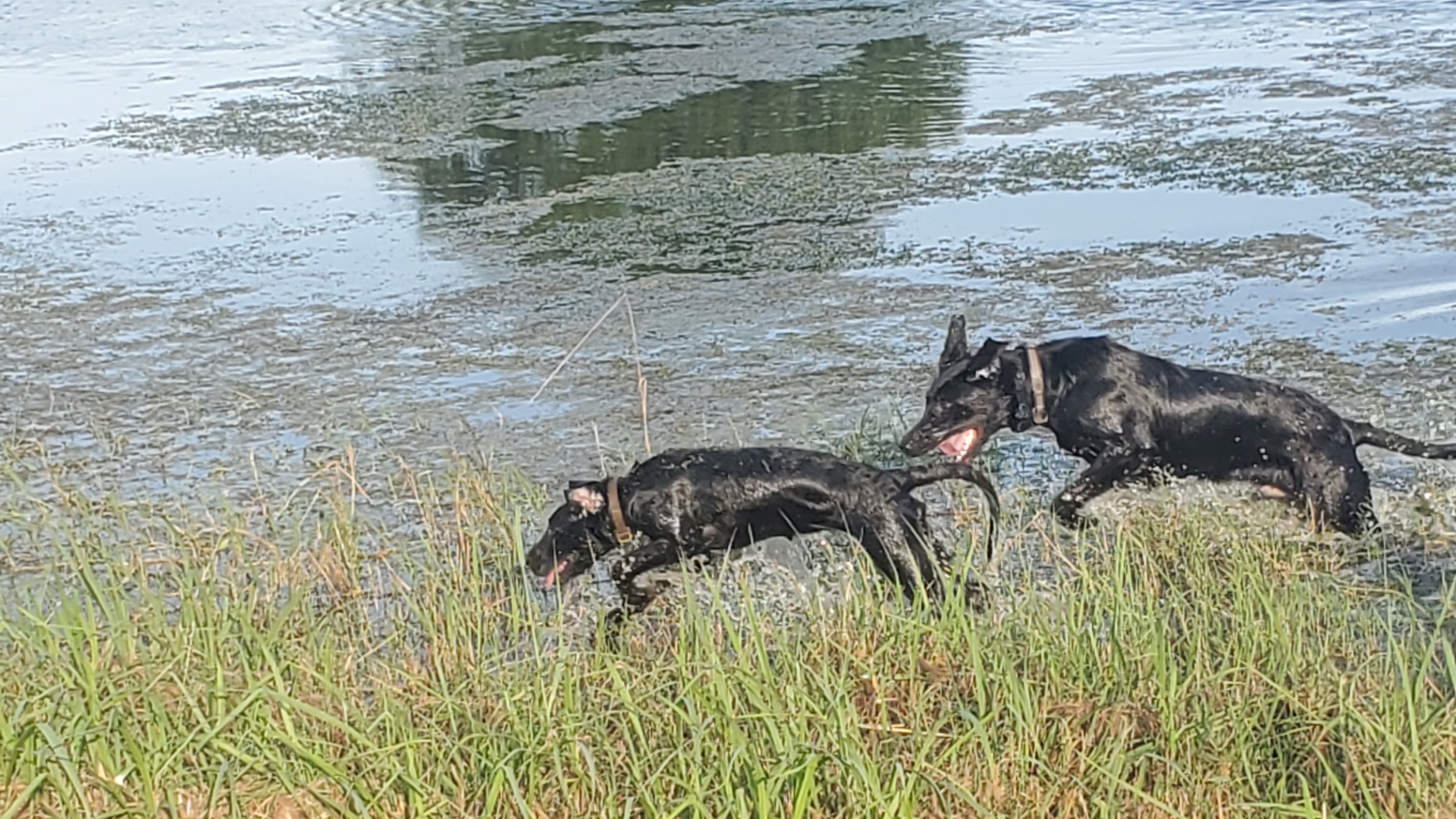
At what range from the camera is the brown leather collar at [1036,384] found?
19.6ft

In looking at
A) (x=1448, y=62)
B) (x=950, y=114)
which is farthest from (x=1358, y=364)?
(x=1448, y=62)

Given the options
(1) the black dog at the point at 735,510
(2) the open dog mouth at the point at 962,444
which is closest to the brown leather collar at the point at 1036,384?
(2) the open dog mouth at the point at 962,444

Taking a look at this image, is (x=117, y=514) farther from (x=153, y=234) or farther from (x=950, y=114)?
(x=950, y=114)

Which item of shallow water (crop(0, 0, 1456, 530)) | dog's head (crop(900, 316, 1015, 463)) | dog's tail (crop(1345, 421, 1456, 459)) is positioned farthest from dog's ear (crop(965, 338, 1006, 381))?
dog's tail (crop(1345, 421, 1456, 459))

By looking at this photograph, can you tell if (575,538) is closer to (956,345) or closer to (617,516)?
(617,516)

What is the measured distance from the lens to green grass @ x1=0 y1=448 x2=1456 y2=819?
365 centimetres

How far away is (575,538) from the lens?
5.46m

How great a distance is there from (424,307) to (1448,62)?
8656 millimetres

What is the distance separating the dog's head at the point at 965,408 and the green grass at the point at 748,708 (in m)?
1.20

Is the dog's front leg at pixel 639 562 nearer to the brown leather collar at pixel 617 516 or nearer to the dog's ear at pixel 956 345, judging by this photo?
the brown leather collar at pixel 617 516

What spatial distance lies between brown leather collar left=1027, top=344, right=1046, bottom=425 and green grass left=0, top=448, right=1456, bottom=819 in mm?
1240

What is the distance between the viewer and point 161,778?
12.2 feet

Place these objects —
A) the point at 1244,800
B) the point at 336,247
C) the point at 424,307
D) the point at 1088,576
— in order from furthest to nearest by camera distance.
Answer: the point at 336,247 → the point at 424,307 → the point at 1088,576 → the point at 1244,800

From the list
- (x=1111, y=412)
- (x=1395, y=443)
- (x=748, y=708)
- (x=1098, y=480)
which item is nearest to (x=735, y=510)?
(x=1098, y=480)
